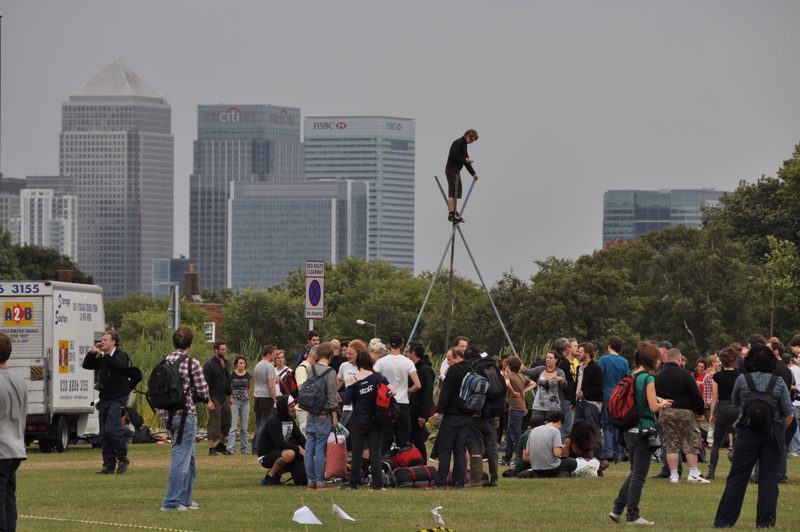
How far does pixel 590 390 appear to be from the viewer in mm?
19938

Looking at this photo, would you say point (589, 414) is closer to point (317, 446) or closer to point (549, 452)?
point (549, 452)

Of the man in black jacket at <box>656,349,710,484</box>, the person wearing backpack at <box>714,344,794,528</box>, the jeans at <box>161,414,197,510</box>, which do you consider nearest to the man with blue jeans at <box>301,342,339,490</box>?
the jeans at <box>161,414,197,510</box>

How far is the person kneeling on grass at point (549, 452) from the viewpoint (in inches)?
718

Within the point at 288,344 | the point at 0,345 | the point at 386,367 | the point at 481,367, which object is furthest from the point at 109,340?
the point at 288,344

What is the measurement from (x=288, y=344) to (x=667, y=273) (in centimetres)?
5627

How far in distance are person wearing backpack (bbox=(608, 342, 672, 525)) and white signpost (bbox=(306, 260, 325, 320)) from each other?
34.2 ft

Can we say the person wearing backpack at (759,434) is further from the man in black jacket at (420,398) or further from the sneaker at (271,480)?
the sneaker at (271,480)

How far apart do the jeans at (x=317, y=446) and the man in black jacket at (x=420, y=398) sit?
65.1 inches

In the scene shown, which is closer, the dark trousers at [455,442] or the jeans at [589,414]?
the dark trousers at [455,442]

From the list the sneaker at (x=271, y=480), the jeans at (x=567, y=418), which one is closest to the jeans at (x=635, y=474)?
the sneaker at (x=271, y=480)

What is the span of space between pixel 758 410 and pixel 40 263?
355 feet

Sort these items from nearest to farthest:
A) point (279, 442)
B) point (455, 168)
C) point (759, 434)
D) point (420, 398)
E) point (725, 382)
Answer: point (759, 434)
point (279, 442)
point (725, 382)
point (420, 398)
point (455, 168)

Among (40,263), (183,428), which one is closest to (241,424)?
(183,428)

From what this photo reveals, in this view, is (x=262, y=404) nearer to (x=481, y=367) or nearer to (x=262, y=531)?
(x=481, y=367)
